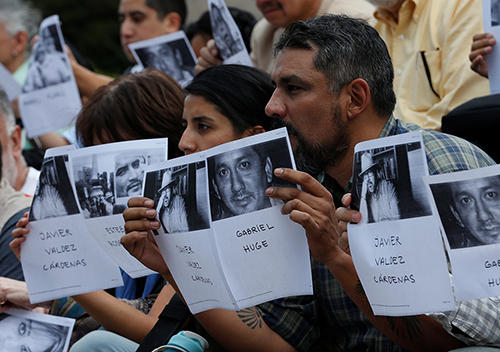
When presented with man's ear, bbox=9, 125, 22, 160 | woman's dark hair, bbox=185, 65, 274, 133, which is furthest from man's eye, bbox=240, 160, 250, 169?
man's ear, bbox=9, 125, 22, 160

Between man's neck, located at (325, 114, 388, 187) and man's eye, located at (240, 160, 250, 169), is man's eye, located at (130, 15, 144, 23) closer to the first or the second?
man's neck, located at (325, 114, 388, 187)

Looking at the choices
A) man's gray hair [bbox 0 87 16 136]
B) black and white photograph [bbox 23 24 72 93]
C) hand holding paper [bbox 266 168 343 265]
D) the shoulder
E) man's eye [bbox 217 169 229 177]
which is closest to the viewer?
hand holding paper [bbox 266 168 343 265]

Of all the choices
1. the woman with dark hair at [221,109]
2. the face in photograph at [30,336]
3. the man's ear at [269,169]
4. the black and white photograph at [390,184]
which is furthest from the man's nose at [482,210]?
the face in photograph at [30,336]

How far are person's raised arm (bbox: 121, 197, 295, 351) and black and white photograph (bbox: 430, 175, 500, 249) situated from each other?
3.10ft

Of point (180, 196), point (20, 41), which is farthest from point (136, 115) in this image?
point (20, 41)

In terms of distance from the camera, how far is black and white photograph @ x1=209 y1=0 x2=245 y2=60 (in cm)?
415

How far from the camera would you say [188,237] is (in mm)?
2488

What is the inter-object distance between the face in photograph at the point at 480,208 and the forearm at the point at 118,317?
146 cm

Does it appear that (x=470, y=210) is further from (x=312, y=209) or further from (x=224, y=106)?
(x=224, y=106)

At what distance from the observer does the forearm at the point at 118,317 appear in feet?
10.1

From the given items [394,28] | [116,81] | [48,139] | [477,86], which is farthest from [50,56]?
[477,86]

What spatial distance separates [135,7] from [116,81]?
2.08 metres

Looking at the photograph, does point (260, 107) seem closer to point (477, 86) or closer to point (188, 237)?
point (188, 237)

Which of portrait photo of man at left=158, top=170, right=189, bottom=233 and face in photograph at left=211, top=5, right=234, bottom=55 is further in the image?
face in photograph at left=211, top=5, right=234, bottom=55
